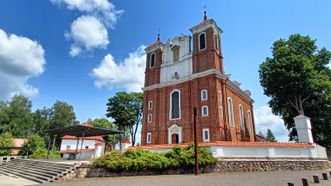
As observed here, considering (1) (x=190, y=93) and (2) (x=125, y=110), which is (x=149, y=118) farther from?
(2) (x=125, y=110)

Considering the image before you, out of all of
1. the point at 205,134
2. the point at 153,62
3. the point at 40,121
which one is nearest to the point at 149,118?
the point at 205,134

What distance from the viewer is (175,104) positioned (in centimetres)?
2430

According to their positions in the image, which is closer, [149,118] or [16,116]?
[149,118]

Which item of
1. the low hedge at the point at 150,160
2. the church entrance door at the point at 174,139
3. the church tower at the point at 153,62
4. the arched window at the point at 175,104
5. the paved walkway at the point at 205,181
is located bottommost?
the paved walkway at the point at 205,181

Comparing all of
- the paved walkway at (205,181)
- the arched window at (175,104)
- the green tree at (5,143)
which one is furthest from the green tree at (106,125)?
the paved walkway at (205,181)

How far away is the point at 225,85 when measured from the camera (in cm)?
2388

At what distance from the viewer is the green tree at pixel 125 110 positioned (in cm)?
3897

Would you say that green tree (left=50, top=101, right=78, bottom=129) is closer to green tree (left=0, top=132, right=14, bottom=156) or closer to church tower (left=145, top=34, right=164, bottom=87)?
green tree (left=0, top=132, right=14, bottom=156)

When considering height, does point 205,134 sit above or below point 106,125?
below

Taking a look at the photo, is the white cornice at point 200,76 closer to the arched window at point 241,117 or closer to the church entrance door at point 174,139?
the arched window at point 241,117

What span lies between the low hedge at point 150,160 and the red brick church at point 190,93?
800 cm

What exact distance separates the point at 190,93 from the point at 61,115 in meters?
37.5

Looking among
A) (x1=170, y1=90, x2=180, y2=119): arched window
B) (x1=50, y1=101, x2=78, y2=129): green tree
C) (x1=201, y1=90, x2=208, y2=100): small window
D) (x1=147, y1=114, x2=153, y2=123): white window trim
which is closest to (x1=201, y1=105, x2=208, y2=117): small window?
(x1=201, y1=90, x2=208, y2=100): small window

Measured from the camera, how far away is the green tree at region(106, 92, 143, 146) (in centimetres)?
3897
